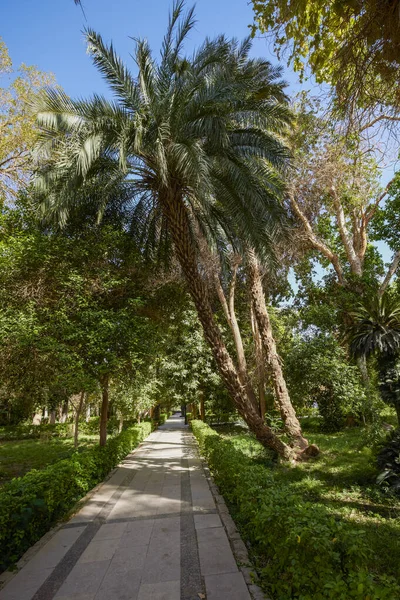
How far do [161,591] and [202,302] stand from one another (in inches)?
230

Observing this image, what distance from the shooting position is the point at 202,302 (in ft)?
28.0

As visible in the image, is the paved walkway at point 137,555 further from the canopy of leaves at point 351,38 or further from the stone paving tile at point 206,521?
the canopy of leaves at point 351,38

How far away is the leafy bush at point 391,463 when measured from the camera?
7.66 meters

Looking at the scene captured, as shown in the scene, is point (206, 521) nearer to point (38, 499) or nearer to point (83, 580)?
point (83, 580)

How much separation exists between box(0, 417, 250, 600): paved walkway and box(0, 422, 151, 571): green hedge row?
25 cm

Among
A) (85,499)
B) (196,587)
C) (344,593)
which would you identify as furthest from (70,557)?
(344,593)

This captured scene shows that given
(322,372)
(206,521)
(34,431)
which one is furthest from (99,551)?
(34,431)

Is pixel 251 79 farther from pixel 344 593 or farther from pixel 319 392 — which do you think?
pixel 319 392

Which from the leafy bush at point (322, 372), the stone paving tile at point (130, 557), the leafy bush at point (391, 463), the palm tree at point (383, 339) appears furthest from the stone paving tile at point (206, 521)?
the leafy bush at point (322, 372)

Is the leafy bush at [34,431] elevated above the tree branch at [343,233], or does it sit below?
below

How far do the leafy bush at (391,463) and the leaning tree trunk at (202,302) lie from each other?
9.14 ft

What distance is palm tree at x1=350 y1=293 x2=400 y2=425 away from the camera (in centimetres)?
892

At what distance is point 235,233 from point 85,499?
7.32m

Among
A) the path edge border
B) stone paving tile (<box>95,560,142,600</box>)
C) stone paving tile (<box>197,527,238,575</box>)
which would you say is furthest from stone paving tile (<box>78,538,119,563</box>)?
stone paving tile (<box>197,527,238,575</box>)
